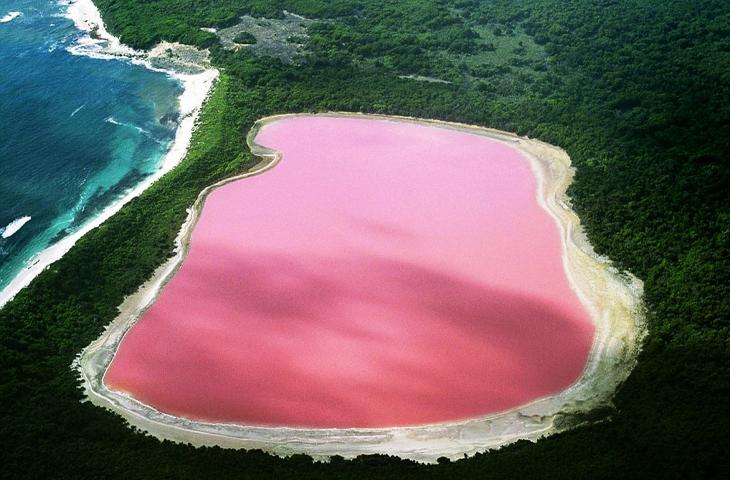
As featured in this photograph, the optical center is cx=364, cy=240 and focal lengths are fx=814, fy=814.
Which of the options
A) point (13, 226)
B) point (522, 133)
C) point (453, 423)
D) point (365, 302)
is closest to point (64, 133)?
point (13, 226)

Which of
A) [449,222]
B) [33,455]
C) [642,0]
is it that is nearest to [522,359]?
[449,222]

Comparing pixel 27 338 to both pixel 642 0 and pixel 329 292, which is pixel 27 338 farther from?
pixel 642 0

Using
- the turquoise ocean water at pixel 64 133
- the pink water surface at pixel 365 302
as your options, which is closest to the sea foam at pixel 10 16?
the turquoise ocean water at pixel 64 133

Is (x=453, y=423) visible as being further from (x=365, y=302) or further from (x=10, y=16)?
(x=10, y=16)

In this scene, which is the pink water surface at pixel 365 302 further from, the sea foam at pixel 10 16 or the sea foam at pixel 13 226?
the sea foam at pixel 10 16

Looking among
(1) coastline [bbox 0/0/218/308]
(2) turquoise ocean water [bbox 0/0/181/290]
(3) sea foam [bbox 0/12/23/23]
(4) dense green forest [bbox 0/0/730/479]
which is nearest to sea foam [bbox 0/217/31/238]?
(2) turquoise ocean water [bbox 0/0/181/290]
